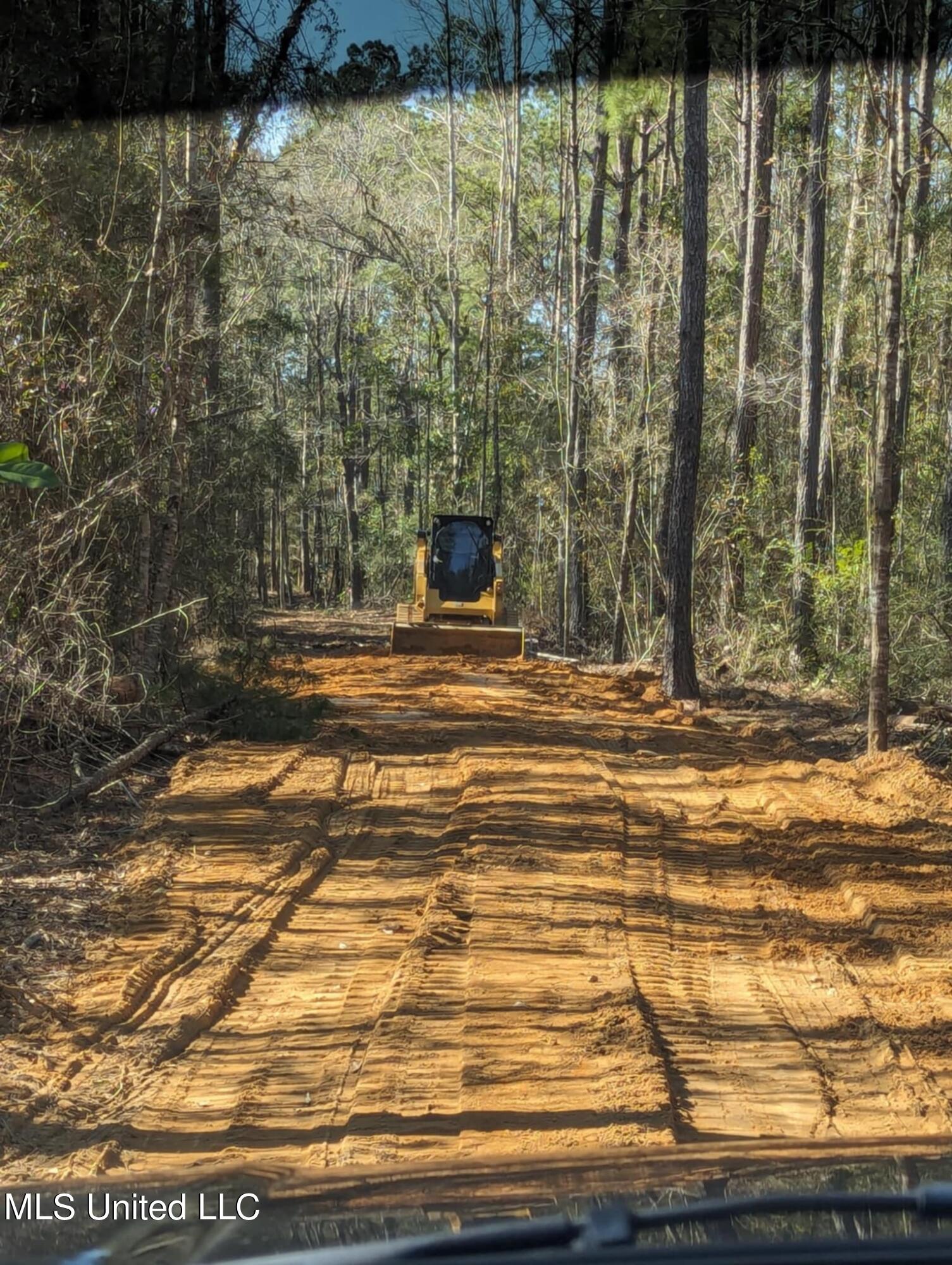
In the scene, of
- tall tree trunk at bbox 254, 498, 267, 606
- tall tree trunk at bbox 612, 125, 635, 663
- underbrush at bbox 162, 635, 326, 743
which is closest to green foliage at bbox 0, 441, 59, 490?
underbrush at bbox 162, 635, 326, 743

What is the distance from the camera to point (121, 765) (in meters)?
10.1

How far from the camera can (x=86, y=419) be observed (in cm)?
1009

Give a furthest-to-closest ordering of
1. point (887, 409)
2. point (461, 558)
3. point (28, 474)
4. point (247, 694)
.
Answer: point (461, 558) → point (247, 694) → point (887, 409) → point (28, 474)

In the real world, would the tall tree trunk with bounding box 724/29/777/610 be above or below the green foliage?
above

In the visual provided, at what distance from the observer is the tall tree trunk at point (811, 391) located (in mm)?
19234

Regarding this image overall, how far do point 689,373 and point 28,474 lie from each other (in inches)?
486

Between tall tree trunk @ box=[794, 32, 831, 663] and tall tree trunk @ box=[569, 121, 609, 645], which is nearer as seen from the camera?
tall tree trunk @ box=[794, 32, 831, 663]

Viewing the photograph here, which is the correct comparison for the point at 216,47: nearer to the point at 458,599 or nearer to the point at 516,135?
the point at 458,599

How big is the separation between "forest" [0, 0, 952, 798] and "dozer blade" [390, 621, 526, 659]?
2.09 m

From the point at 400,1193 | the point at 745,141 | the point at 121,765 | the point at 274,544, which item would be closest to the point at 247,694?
the point at 121,765

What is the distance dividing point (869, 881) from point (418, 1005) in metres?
3.62

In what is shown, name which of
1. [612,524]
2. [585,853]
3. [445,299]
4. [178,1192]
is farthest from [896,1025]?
[445,299]

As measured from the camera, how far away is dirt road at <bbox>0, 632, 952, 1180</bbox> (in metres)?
4.38

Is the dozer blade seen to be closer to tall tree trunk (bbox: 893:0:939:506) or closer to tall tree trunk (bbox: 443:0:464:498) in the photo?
tall tree trunk (bbox: 893:0:939:506)
